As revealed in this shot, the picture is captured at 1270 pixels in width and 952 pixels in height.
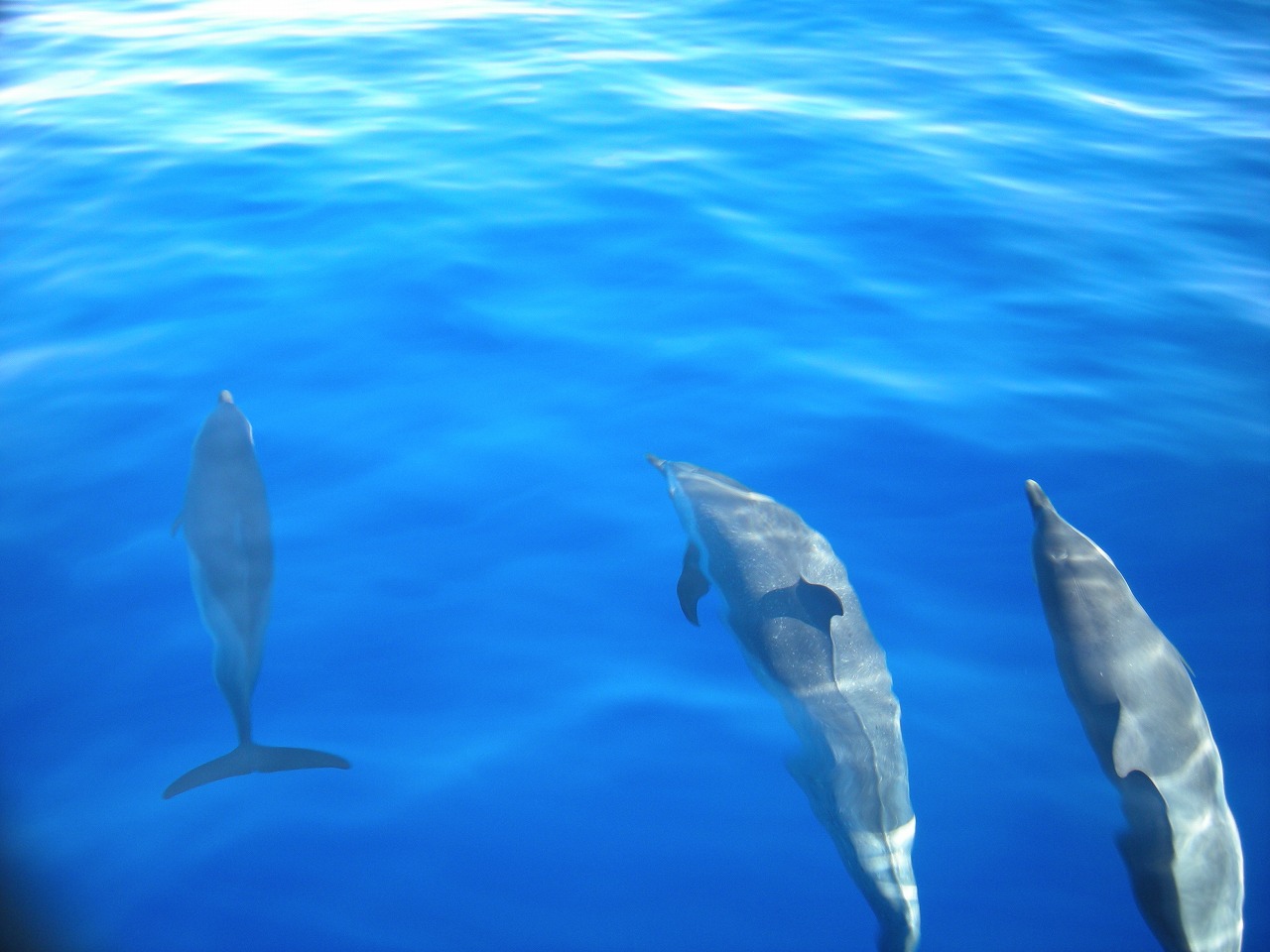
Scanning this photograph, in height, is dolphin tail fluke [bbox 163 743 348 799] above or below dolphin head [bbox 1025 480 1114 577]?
below

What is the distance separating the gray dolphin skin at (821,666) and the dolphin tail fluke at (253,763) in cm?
189

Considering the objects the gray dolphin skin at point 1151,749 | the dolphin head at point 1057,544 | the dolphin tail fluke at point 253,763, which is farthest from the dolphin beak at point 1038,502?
the dolphin tail fluke at point 253,763

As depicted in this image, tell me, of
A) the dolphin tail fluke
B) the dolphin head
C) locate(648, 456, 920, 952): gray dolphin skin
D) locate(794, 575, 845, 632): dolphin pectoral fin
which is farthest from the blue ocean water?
locate(794, 575, 845, 632): dolphin pectoral fin

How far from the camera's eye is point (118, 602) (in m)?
5.21

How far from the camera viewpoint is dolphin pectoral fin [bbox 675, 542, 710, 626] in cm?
503

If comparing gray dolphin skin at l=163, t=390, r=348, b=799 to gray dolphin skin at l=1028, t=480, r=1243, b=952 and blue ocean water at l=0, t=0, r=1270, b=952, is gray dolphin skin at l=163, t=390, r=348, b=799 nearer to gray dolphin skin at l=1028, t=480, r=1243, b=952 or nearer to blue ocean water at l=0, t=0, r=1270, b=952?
blue ocean water at l=0, t=0, r=1270, b=952

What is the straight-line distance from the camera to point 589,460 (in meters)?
6.18

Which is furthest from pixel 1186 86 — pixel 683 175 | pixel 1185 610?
pixel 1185 610

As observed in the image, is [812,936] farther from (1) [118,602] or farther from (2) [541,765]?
(1) [118,602]

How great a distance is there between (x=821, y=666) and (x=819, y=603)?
28 centimetres

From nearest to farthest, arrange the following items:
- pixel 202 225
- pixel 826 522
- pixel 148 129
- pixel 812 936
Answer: pixel 812 936 → pixel 826 522 → pixel 202 225 → pixel 148 129

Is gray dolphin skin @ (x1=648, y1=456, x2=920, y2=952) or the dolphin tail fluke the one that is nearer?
gray dolphin skin @ (x1=648, y1=456, x2=920, y2=952)

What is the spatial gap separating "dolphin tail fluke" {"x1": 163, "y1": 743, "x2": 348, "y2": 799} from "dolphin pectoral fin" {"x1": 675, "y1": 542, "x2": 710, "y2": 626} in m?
1.79

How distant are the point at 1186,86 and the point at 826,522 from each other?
908cm
